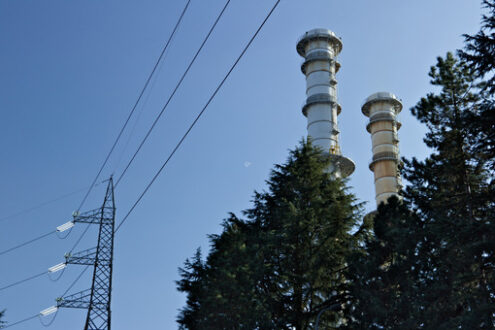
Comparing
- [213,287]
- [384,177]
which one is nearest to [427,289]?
[213,287]

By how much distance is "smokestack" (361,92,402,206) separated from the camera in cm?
5603

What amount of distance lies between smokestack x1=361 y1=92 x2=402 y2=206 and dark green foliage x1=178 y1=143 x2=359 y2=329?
28092 mm

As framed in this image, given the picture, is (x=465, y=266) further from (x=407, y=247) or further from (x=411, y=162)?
(x=411, y=162)

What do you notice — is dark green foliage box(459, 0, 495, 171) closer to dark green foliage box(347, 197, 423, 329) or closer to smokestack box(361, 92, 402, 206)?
dark green foliage box(347, 197, 423, 329)

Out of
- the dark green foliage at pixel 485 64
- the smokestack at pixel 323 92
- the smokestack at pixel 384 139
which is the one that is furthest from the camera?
the smokestack at pixel 384 139

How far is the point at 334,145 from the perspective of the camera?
4934cm

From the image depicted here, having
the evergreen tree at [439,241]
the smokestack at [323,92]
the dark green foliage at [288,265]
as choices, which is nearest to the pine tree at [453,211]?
the evergreen tree at [439,241]

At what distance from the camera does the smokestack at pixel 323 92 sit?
1937 inches

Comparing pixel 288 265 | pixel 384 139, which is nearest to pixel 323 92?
pixel 384 139

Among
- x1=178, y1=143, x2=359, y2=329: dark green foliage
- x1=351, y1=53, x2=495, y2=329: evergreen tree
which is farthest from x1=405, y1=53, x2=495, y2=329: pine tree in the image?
x1=178, y1=143, x2=359, y2=329: dark green foliage

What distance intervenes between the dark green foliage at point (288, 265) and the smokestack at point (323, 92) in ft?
63.3

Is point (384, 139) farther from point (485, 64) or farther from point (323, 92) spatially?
point (485, 64)

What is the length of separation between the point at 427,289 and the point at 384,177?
35.6 m

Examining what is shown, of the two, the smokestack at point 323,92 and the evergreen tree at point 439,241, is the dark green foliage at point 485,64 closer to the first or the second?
the evergreen tree at point 439,241
